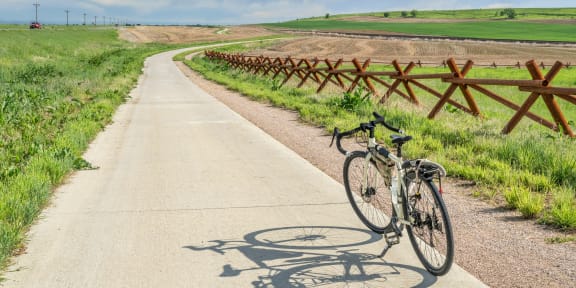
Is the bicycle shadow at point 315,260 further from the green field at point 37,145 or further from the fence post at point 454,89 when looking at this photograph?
the fence post at point 454,89

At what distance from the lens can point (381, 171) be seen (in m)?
4.97

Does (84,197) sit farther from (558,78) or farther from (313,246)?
(558,78)

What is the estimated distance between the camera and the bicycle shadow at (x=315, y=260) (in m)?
4.24

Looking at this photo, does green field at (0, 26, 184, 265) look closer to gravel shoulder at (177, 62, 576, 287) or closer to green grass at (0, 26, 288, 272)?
green grass at (0, 26, 288, 272)

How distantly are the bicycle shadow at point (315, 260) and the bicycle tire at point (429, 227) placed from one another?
0.44 feet

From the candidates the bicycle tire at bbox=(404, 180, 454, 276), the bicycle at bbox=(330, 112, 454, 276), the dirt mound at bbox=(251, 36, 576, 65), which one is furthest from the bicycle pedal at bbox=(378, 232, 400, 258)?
the dirt mound at bbox=(251, 36, 576, 65)

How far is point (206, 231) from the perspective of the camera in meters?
5.37

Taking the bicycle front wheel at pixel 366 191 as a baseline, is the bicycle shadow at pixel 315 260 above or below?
below

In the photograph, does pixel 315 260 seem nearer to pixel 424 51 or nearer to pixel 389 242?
pixel 389 242

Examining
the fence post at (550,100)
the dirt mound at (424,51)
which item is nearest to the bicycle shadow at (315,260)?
the fence post at (550,100)

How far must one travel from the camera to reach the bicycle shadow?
424 centimetres

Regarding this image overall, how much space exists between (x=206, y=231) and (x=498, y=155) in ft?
16.1

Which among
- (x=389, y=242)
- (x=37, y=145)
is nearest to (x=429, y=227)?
(x=389, y=242)

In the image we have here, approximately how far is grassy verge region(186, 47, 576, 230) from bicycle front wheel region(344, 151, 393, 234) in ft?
5.04
